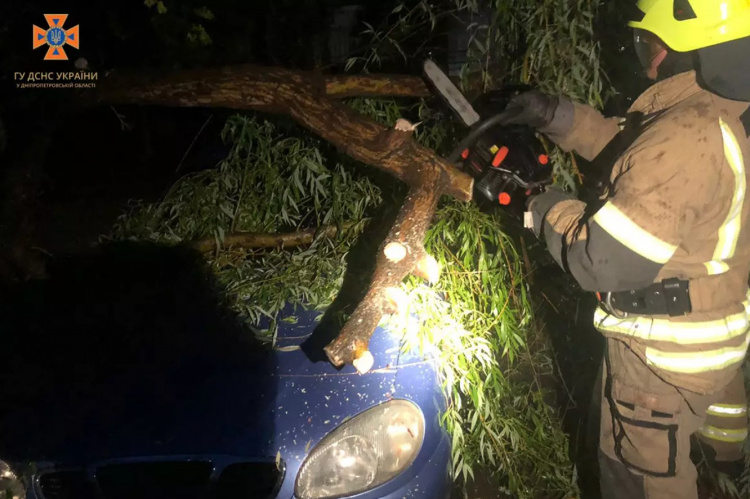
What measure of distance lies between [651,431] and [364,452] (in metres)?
1.08

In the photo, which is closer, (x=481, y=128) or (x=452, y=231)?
(x=481, y=128)

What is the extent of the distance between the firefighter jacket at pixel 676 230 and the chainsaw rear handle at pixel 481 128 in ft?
1.20

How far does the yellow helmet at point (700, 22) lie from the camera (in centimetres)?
164

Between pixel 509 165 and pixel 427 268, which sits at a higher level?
pixel 509 165

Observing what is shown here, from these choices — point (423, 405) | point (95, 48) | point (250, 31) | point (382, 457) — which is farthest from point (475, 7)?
point (250, 31)

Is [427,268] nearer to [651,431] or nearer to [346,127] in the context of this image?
[346,127]

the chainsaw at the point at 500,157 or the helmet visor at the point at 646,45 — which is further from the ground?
the helmet visor at the point at 646,45

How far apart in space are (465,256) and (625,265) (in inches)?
37.9

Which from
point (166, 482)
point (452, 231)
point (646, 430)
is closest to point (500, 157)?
point (452, 231)

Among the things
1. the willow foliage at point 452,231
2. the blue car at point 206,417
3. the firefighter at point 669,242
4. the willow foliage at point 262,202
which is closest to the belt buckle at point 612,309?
the firefighter at point 669,242

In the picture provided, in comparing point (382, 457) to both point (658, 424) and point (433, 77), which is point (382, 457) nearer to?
point (658, 424)

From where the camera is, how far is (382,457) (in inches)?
69.5

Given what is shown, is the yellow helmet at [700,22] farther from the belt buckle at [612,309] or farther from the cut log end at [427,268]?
the cut log end at [427,268]

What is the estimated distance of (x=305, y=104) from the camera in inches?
89.3
